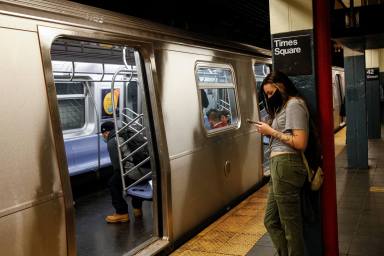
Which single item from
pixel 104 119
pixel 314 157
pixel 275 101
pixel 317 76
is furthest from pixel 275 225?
pixel 104 119

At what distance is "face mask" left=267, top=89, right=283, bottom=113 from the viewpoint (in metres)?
3.31

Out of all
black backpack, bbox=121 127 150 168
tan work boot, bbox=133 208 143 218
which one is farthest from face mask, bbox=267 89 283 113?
tan work boot, bbox=133 208 143 218

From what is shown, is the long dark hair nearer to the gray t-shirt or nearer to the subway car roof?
the gray t-shirt

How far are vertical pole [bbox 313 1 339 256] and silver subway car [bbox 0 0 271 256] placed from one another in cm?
156

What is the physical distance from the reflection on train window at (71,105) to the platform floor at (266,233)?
3.76 metres

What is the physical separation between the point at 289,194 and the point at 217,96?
3.35 meters

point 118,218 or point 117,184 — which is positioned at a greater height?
point 117,184

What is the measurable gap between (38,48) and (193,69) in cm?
230

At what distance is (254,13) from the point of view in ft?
25.7

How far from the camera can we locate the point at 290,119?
10.5 feet

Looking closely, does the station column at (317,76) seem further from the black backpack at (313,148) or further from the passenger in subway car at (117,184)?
the passenger in subway car at (117,184)

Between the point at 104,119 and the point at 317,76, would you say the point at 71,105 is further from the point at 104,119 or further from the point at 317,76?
the point at 317,76

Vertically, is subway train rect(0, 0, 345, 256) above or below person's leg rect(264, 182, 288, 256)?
above

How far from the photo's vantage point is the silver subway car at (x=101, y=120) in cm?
278
